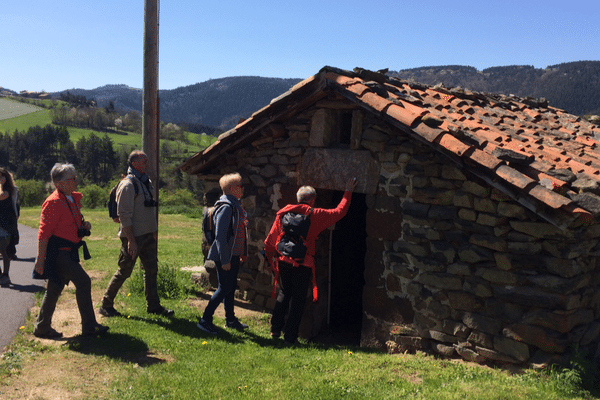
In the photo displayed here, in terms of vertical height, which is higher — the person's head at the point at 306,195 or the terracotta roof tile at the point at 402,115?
the terracotta roof tile at the point at 402,115

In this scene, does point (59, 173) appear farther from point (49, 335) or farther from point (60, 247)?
point (49, 335)

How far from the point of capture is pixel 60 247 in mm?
4613

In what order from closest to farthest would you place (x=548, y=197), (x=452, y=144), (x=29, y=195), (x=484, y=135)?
1. (x=548, y=197)
2. (x=452, y=144)
3. (x=484, y=135)
4. (x=29, y=195)

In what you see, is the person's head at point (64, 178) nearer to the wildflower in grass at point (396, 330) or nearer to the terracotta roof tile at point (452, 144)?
the terracotta roof tile at point (452, 144)

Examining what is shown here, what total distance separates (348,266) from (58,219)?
4.63 metres

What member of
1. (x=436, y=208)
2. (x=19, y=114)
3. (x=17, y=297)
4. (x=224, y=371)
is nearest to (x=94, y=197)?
(x=17, y=297)

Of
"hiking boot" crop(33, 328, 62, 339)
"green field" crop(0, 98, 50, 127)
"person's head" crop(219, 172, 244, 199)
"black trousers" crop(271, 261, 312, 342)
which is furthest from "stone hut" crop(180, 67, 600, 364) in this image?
"green field" crop(0, 98, 50, 127)

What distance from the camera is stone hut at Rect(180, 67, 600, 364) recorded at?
4.45 metres

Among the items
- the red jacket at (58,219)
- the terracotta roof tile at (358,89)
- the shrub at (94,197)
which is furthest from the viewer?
the shrub at (94,197)

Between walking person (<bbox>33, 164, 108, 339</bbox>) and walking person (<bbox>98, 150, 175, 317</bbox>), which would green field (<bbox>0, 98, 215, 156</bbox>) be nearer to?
walking person (<bbox>98, 150, 175, 317</bbox>)

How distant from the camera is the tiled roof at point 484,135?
4.30m

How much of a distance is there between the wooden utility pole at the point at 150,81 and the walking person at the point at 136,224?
1.01 metres

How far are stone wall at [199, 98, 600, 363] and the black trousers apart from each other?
1.02 meters

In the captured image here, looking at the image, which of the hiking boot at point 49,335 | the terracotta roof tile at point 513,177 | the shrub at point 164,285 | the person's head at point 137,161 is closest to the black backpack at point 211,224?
the person's head at point 137,161
